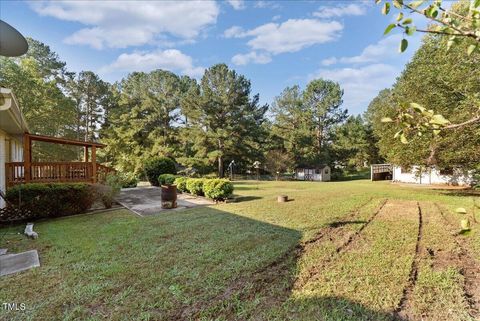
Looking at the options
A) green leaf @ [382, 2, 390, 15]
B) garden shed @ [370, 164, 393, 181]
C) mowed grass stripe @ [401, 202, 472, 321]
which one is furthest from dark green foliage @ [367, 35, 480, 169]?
garden shed @ [370, 164, 393, 181]

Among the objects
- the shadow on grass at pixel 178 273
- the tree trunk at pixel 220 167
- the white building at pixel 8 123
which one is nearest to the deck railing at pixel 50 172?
the white building at pixel 8 123

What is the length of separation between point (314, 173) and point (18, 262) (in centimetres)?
2793

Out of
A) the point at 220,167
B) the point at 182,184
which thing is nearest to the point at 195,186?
the point at 182,184

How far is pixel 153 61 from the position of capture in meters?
30.2

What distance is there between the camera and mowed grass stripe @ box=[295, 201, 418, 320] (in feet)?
10.7

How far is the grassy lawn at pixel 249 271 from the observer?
3.04m

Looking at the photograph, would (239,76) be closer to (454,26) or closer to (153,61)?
(153,61)

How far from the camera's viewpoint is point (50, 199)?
7.74m

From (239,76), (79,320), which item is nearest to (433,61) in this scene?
(79,320)

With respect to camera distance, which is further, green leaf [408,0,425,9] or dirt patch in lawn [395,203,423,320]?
dirt patch in lawn [395,203,423,320]

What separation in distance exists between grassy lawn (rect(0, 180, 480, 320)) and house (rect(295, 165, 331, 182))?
73.4 feet

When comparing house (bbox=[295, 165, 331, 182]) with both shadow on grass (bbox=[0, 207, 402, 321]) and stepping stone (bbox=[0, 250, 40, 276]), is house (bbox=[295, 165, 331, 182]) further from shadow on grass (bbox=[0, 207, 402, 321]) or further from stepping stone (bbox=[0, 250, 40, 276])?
stepping stone (bbox=[0, 250, 40, 276])

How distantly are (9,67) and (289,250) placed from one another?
2364 cm

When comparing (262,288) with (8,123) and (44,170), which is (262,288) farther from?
(44,170)
